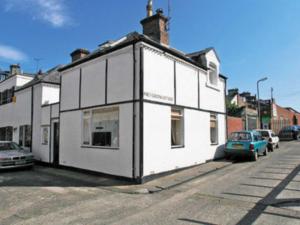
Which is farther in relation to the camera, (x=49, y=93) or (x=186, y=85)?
(x=49, y=93)

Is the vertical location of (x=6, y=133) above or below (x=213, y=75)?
below

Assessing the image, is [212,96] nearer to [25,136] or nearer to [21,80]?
[25,136]

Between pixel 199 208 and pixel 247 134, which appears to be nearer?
pixel 199 208

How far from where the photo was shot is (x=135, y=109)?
902cm

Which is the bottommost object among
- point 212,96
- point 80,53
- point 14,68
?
point 212,96

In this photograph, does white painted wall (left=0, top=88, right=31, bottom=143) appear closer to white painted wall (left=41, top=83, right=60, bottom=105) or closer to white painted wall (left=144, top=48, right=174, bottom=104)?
white painted wall (left=41, top=83, right=60, bottom=105)

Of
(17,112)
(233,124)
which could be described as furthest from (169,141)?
(17,112)

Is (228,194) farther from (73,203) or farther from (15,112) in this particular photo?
(15,112)

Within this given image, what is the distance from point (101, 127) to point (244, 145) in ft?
26.2

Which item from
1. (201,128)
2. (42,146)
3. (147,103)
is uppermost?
(147,103)

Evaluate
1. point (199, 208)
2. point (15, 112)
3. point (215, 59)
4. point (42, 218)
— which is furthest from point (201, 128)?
point (15, 112)

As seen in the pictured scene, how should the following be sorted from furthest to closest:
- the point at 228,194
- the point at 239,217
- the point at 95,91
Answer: the point at 95,91 < the point at 228,194 < the point at 239,217

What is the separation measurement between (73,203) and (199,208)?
3.36 m

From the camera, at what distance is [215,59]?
571 inches
